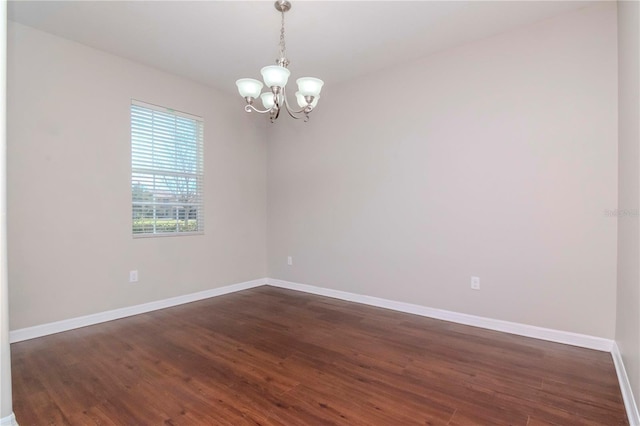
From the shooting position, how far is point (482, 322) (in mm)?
3059

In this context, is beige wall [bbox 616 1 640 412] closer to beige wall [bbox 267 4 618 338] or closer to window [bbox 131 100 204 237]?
beige wall [bbox 267 4 618 338]

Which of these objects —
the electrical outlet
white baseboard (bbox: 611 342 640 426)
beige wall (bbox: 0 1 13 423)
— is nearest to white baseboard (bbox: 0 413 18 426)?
beige wall (bbox: 0 1 13 423)

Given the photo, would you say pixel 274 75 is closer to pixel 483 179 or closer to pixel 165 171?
pixel 483 179

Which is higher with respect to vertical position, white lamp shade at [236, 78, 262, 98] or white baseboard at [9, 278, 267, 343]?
white lamp shade at [236, 78, 262, 98]

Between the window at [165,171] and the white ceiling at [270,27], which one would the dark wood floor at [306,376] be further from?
the white ceiling at [270,27]

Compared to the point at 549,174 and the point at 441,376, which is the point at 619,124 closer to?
the point at 549,174

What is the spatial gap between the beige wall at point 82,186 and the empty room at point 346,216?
0.02 metres

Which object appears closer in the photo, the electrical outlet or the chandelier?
the chandelier

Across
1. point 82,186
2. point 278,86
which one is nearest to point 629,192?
point 278,86

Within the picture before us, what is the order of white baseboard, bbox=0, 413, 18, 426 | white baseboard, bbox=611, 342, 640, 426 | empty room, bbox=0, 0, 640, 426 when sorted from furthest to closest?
1. empty room, bbox=0, 0, 640, 426
2. white baseboard, bbox=611, 342, 640, 426
3. white baseboard, bbox=0, 413, 18, 426

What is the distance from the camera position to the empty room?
194cm

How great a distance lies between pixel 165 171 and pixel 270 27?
2002 millimetres

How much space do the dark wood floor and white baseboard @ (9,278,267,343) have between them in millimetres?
106

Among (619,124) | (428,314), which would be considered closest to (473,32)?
(619,124)
